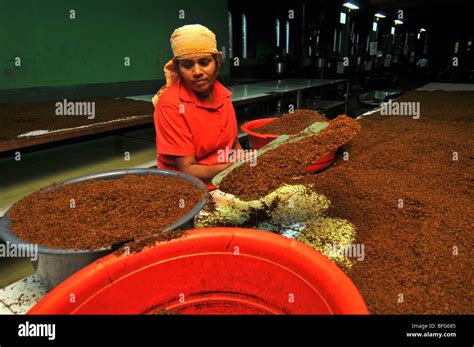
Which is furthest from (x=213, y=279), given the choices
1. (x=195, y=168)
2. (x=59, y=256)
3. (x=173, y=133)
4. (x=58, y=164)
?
(x=58, y=164)

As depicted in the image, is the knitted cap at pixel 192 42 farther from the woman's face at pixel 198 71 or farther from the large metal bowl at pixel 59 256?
the large metal bowl at pixel 59 256

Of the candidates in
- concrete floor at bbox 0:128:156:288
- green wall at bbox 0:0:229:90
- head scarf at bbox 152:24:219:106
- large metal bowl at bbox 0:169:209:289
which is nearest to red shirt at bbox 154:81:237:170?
head scarf at bbox 152:24:219:106

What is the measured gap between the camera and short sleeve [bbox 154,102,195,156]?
4.62ft

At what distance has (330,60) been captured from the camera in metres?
8.10

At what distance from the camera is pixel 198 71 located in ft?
4.51

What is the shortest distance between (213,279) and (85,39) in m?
3.93

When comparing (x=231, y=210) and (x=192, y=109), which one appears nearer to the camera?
(x=231, y=210)

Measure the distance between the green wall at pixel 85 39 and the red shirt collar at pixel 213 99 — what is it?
2748mm

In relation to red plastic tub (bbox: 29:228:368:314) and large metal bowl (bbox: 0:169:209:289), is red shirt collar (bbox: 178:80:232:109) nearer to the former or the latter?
large metal bowl (bbox: 0:169:209:289)

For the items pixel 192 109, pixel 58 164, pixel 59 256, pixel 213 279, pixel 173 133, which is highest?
pixel 192 109

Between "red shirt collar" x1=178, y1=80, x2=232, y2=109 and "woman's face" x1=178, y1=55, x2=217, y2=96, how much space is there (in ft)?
0.12

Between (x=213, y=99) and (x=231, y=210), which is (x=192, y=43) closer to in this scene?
(x=213, y=99)

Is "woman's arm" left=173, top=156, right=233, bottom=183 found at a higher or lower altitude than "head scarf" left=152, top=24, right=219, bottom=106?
lower
